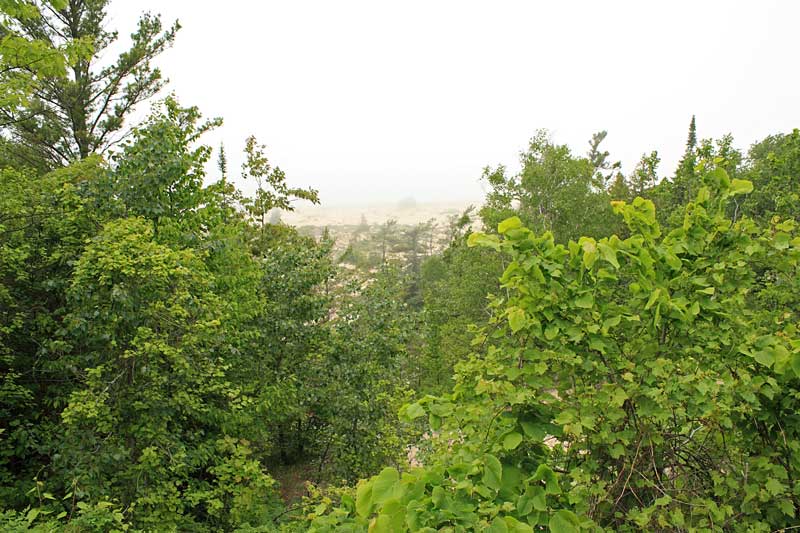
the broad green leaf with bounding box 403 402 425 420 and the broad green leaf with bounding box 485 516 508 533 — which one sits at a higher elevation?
the broad green leaf with bounding box 403 402 425 420

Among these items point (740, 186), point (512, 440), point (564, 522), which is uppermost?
point (740, 186)

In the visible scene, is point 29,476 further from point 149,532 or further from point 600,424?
point 600,424

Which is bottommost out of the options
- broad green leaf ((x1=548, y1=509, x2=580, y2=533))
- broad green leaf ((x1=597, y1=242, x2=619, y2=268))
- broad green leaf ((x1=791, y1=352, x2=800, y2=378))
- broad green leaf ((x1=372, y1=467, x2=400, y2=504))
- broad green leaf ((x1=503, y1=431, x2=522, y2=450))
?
broad green leaf ((x1=548, y1=509, x2=580, y2=533))

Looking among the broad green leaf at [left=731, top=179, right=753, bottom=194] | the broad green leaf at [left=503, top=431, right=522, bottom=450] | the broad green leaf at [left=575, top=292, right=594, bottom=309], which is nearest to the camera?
the broad green leaf at [left=503, top=431, right=522, bottom=450]

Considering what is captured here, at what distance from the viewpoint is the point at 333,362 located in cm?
823

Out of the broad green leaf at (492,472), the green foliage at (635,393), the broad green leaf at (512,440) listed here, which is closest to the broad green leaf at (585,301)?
the green foliage at (635,393)

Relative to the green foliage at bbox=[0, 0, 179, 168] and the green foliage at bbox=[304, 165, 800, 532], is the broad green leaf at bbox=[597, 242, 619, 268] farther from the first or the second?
the green foliage at bbox=[0, 0, 179, 168]

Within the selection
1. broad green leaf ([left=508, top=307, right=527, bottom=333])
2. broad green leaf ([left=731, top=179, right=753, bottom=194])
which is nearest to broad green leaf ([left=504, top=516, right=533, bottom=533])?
broad green leaf ([left=508, top=307, right=527, bottom=333])

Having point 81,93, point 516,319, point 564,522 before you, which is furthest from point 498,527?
point 81,93

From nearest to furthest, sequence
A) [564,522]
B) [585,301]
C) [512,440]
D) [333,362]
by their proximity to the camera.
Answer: [564,522] < [512,440] < [585,301] < [333,362]

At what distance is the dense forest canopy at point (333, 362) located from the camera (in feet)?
6.37

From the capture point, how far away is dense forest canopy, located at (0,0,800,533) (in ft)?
6.37

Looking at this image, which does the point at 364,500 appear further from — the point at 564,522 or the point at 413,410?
the point at 564,522

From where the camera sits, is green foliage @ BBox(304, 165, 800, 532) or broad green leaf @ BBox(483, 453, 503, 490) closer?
broad green leaf @ BBox(483, 453, 503, 490)
